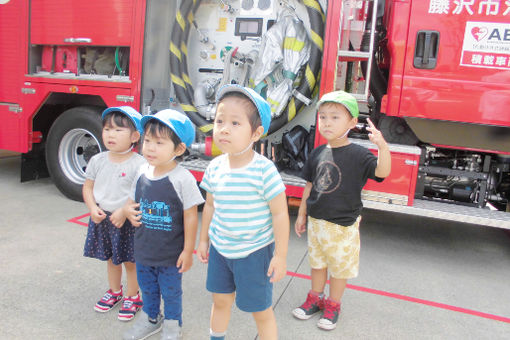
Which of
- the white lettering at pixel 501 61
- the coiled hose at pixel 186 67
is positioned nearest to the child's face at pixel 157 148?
the coiled hose at pixel 186 67

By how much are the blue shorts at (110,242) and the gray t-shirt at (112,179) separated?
9 cm

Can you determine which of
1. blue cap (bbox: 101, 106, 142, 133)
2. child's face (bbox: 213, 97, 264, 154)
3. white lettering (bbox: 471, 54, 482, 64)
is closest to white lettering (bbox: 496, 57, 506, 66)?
white lettering (bbox: 471, 54, 482, 64)

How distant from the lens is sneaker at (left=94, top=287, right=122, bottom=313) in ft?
8.18

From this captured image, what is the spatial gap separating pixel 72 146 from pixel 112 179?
2.94 meters

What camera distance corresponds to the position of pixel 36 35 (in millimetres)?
4836

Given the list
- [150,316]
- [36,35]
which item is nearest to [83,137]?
[36,35]

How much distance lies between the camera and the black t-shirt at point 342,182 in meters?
2.38

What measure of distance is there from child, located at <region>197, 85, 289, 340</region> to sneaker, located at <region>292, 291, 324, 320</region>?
0.70 meters

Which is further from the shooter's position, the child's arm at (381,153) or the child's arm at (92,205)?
the child's arm at (92,205)

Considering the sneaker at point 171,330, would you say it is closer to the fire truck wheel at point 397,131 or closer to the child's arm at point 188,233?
the child's arm at point 188,233

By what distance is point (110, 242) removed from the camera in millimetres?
2416

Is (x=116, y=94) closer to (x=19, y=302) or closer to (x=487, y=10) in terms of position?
(x=19, y=302)

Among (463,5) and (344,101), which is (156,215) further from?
(463,5)

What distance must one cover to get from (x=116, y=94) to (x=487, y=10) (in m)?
3.53
